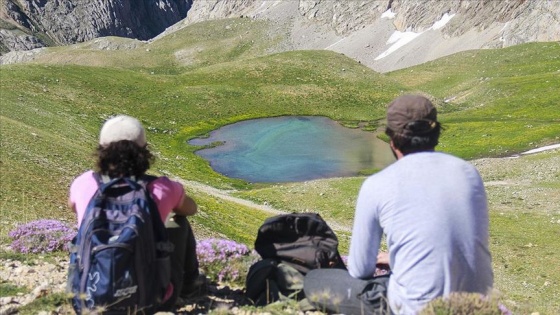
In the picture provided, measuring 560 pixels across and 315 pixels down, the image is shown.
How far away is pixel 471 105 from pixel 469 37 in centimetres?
6567

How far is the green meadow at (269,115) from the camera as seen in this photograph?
20.7 m

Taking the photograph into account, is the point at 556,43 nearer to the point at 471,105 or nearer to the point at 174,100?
the point at 471,105

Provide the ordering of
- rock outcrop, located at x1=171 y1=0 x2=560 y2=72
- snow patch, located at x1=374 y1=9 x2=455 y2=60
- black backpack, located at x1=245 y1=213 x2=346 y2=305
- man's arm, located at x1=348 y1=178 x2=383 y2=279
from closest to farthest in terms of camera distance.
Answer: man's arm, located at x1=348 y1=178 x2=383 y2=279 < black backpack, located at x1=245 y1=213 x2=346 y2=305 < rock outcrop, located at x1=171 y1=0 x2=560 y2=72 < snow patch, located at x1=374 y1=9 x2=455 y2=60

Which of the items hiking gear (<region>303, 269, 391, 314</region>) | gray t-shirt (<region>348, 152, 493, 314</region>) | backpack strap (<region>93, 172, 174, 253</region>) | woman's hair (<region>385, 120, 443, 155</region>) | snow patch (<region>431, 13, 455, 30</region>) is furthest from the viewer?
snow patch (<region>431, 13, 455, 30</region>)

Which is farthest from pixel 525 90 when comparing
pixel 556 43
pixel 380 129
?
pixel 556 43

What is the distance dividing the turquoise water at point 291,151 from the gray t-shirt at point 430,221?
3831 centimetres

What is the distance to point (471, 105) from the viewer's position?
256 ft

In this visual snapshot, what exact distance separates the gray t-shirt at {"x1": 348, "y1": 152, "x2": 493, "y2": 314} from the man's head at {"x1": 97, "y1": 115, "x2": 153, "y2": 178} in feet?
9.89

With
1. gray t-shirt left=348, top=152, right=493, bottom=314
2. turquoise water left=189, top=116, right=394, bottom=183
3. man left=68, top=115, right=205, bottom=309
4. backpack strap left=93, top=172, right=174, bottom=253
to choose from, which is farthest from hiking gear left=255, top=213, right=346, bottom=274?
turquoise water left=189, top=116, right=394, bottom=183

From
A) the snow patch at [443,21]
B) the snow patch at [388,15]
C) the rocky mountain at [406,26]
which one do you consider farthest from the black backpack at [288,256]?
the snow patch at [388,15]

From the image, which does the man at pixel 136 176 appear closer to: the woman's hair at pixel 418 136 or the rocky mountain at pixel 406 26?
the woman's hair at pixel 418 136

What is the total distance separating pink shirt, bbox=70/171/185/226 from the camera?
7.13 meters

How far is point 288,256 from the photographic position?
870 cm

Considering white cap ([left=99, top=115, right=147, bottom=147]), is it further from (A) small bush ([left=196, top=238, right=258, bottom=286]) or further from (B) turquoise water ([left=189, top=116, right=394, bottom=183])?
(B) turquoise water ([left=189, top=116, right=394, bottom=183])
